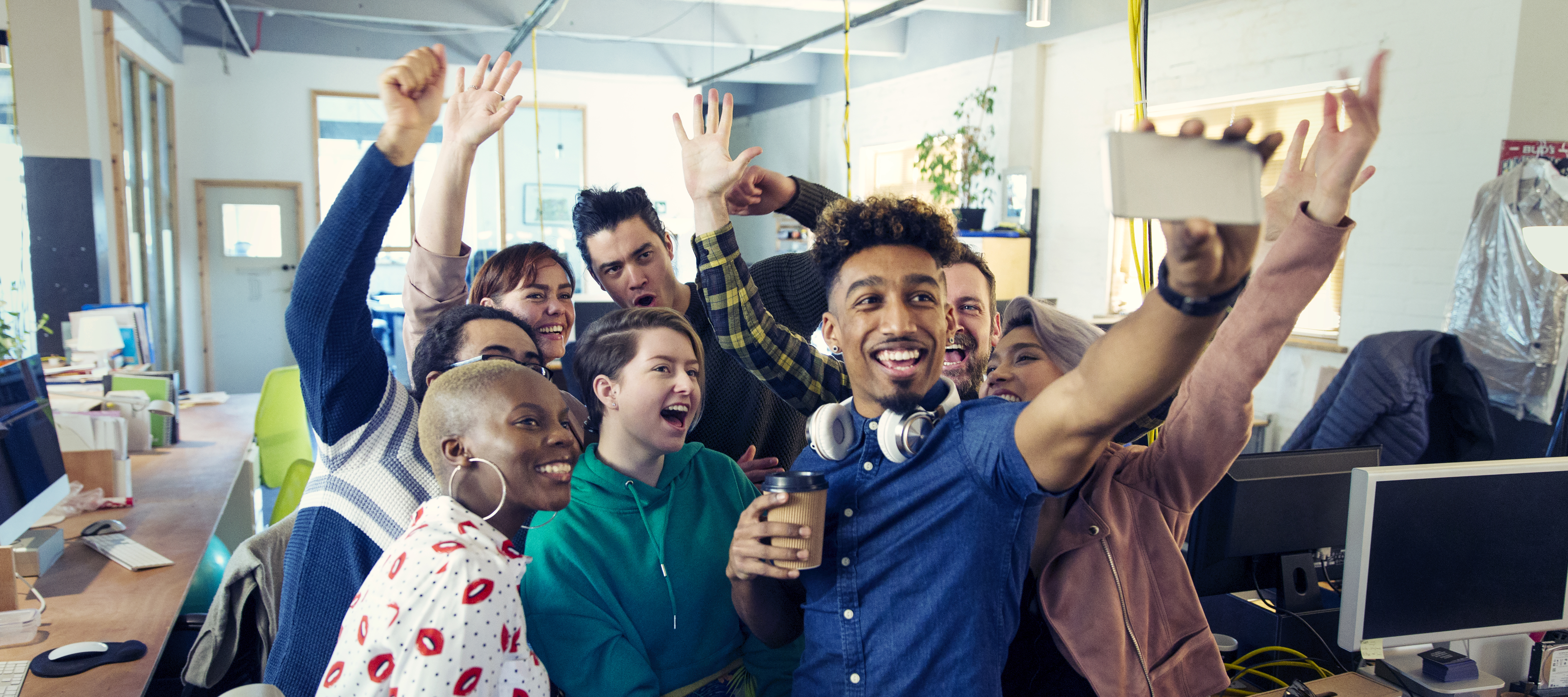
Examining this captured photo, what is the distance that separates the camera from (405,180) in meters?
1.31

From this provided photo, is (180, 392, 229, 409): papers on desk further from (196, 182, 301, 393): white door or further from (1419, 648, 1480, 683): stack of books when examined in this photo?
(1419, 648, 1480, 683): stack of books

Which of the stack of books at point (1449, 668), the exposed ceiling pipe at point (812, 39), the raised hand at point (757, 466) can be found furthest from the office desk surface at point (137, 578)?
the exposed ceiling pipe at point (812, 39)

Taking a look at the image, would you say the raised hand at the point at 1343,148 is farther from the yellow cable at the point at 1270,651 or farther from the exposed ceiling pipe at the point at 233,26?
the exposed ceiling pipe at the point at 233,26

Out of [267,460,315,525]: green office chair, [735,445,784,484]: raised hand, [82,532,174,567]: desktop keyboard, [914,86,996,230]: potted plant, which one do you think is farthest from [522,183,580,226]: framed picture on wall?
[735,445,784,484]: raised hand

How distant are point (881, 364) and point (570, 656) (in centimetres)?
61

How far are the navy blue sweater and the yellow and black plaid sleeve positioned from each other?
0.48 m

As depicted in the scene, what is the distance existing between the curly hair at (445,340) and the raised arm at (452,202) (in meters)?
0.14

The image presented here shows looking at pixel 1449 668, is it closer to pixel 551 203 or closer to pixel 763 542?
pixel 763 542

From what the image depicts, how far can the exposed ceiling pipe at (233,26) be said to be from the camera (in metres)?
7.02

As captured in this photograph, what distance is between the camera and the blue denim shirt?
3.65 ft

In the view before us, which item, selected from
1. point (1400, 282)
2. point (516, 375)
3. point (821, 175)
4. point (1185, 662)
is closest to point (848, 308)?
point (516, 375)

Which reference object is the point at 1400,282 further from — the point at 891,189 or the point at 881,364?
the point at 891,189

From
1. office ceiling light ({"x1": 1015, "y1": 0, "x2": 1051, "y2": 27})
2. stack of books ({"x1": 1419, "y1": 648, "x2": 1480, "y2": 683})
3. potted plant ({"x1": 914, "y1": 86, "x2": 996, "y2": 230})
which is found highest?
office ceiling light ({"x1": 1015, "y1": 0, "x2": 1051, "y2": 27})

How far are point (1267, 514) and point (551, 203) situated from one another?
30.9ft
